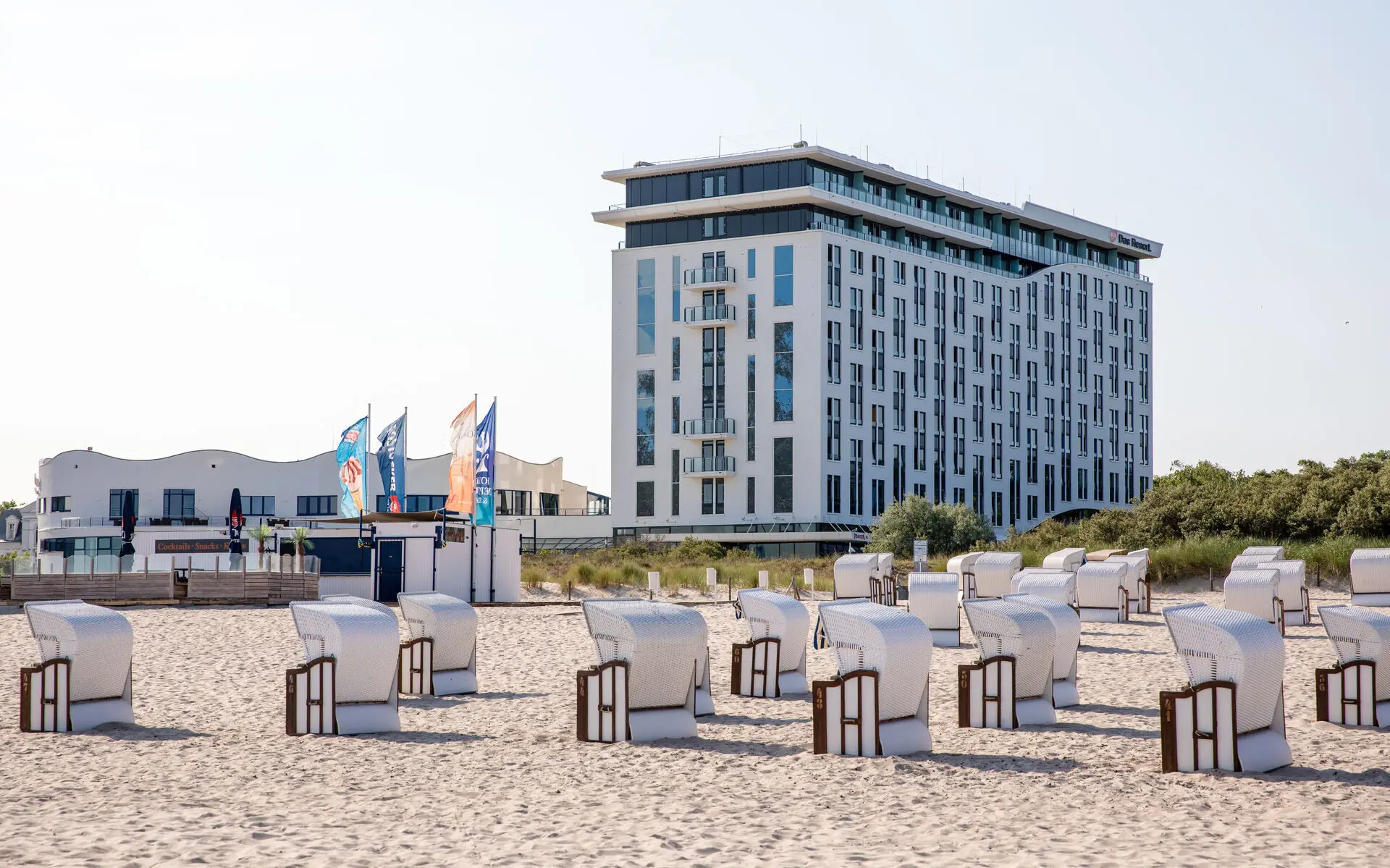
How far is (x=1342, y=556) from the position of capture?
44281 millimetres

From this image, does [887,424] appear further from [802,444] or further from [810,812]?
[810,812]

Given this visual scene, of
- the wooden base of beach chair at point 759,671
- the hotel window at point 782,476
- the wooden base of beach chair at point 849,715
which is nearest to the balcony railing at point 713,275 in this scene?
the hotel window at point 782,476

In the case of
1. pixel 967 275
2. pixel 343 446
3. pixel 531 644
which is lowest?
pixel 531 644

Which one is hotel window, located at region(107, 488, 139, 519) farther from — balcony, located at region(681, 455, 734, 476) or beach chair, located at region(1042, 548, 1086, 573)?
beach chair, located at region(1042, 548, 1086, 573)

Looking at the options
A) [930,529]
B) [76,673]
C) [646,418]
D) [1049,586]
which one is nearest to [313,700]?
[76,673]

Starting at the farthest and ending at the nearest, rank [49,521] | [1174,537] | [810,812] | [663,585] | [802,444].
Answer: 1. [49,521]
2. [802,444]
3. [1174,537]
4. [663,585]
5. [810,812]

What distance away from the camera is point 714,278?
81.3 meters

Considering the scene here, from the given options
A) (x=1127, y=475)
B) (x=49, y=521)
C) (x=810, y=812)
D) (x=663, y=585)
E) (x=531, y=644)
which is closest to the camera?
(x=810, y=812)

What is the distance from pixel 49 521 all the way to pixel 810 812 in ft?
275

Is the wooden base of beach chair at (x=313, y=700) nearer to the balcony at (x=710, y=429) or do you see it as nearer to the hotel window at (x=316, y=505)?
the balcony at (x=710, y=429)

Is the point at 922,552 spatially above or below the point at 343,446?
below

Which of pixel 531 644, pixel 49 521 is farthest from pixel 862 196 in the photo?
pixel 531 644

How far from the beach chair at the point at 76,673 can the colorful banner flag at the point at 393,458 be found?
27055 millimetres

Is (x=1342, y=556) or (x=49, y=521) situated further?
(x=49, y=521)
